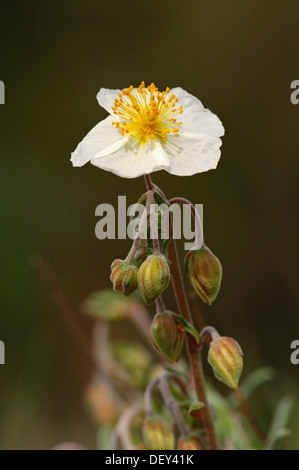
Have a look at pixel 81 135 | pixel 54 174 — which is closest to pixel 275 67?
pixel 81 135

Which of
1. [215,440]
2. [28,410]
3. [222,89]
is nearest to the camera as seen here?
[215,440]

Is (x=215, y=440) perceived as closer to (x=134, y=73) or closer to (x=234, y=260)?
(x=234, y=260)

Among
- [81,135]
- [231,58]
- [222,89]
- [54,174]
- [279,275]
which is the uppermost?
[231,58]

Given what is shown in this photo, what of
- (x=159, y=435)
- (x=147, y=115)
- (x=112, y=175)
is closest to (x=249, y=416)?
(x=159, y=435)

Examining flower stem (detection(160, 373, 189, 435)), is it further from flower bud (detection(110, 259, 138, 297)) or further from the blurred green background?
the blurred green background

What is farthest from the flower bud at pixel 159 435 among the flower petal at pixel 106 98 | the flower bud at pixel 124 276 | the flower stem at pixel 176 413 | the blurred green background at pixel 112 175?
the blurred green background at pixel 112 175

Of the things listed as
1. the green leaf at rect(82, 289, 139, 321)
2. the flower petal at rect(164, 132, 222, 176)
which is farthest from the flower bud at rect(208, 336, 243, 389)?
the green leaf at rect(82, 289, 139, 321)
